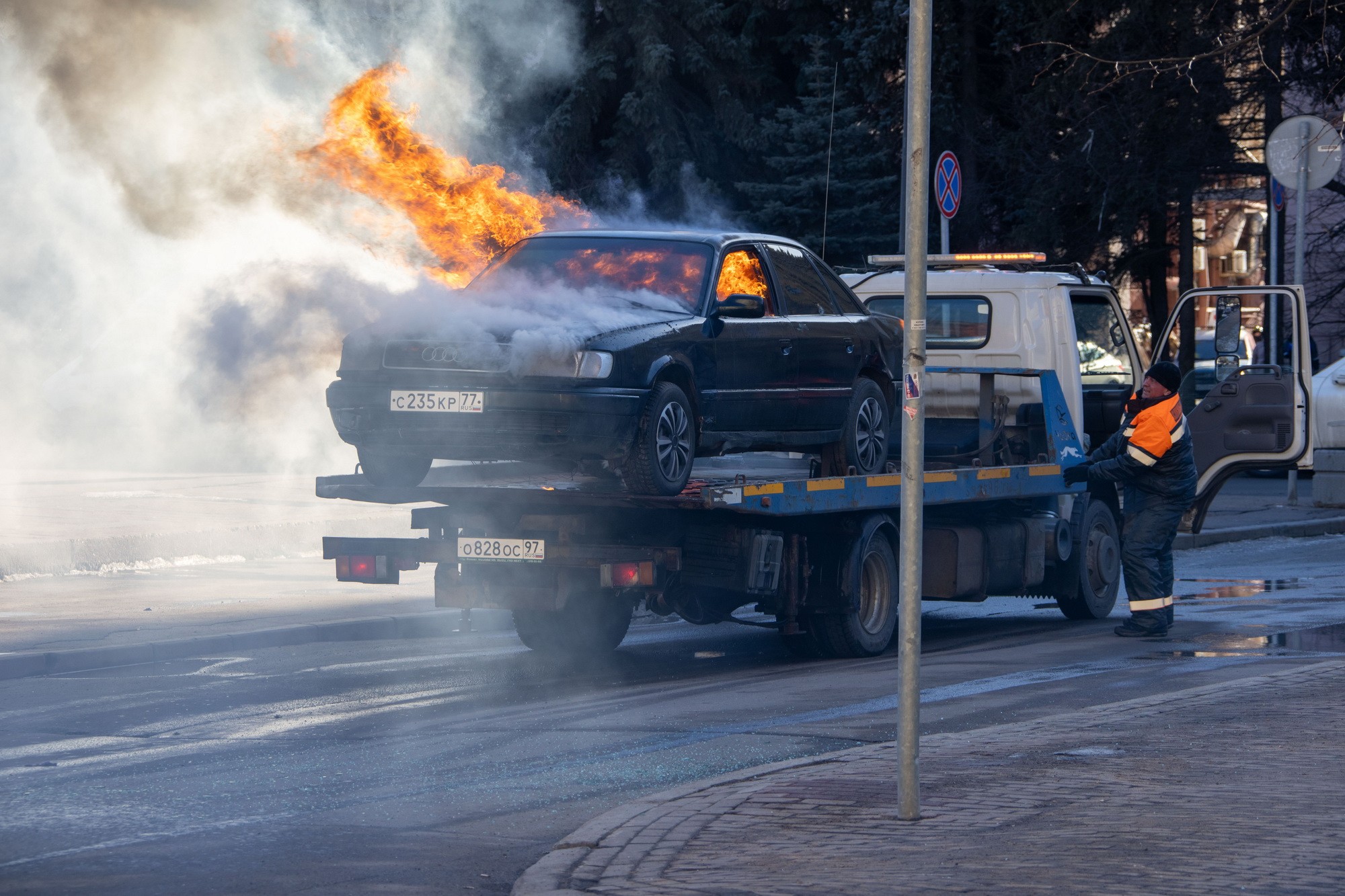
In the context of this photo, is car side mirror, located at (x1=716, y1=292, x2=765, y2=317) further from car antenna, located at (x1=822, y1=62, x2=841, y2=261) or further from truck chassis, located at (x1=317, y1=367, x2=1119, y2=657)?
car antenna, located at (x1=822, y1=62, x2=841, y2=261)

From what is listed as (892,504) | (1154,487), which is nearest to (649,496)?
(892,504)

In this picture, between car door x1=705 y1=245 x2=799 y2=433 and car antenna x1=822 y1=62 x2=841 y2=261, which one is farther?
car antenna x1=822 y1=62 x2=841 y2=261

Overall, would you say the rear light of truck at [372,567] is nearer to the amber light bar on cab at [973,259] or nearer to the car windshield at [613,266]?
the car windshield at [613,266]

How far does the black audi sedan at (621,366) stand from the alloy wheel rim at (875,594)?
608 mm

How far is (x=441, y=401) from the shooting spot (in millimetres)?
9906

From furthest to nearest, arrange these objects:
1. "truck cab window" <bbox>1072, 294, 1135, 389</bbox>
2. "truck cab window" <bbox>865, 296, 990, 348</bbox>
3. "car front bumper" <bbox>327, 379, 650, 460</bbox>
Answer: "truck cab window" <bbox>1072, 294, 1135, 389</bbox> < "truck cab window" <bbox>865, 296, 990, 348</bbox> < "car front bumper" <bbox>327, 379, 650, 460</bbox>

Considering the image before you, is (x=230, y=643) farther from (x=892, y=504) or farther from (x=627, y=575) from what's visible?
(x=892, y=504)

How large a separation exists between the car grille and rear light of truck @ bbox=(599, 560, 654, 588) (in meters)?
1.27

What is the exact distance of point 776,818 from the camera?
652 centimetres

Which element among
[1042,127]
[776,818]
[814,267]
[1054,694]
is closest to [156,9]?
[814,267]

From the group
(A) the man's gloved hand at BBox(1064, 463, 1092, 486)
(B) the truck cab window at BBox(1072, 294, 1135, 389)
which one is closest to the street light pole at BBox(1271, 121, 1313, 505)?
(B) the truck cab window at BBox(1072, 294, 1135, 389)

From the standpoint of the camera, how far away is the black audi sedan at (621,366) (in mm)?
9797

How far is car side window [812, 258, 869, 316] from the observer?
487 inches

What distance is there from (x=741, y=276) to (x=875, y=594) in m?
2.23
